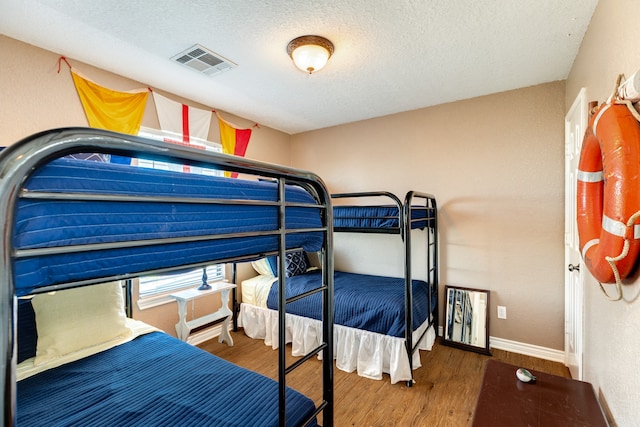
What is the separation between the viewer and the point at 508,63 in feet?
7.31

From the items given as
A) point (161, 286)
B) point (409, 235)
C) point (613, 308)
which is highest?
point (409, 235)

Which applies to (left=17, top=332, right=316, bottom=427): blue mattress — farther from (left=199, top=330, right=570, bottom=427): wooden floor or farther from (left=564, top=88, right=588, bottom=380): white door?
(left=564, top=88, right=588, bottom=380): white door

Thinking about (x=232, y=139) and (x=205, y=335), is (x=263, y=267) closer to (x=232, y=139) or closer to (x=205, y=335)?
(x=205, y=335)

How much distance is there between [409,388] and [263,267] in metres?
2.00

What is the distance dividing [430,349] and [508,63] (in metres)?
2.59

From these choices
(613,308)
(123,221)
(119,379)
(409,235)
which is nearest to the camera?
(123,221)

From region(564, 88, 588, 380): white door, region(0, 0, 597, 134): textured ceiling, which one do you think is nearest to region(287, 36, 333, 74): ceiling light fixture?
region(0, 0, 597, 134): textured ceiling

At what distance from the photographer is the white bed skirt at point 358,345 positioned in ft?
7.32

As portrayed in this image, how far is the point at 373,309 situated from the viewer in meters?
2.38

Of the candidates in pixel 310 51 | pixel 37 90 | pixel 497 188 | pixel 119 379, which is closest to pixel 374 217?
pixel 497 188

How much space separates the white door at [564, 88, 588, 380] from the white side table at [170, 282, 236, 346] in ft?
9.44

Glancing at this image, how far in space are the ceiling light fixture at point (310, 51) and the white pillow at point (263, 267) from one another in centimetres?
220

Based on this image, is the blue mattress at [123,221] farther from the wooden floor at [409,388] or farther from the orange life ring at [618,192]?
the wooden floor at [409,388]

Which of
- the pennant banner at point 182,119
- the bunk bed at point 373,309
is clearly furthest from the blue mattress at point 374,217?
the pennant banner at point 182,119
